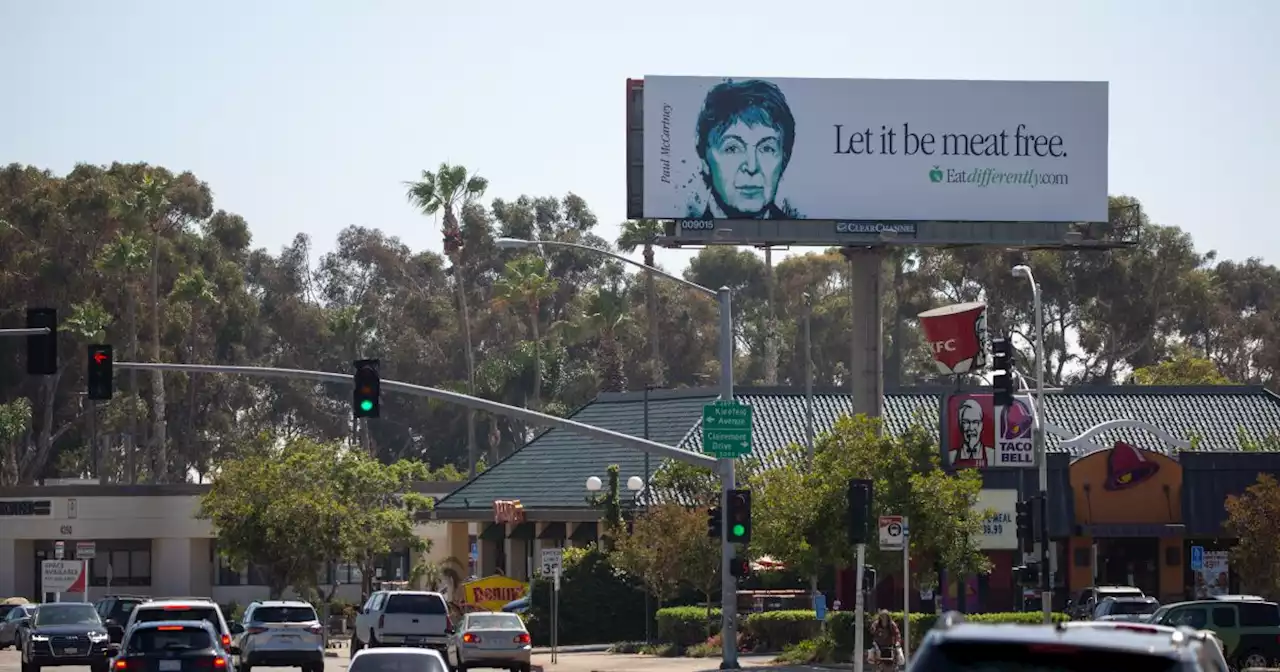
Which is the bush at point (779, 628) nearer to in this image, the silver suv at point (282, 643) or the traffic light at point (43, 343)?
the silver suv at point (282, 643)

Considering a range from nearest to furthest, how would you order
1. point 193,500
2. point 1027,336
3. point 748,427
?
point 748,427 → point 193,500 → point 1027,336

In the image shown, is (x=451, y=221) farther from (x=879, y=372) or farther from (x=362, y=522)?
(x=879, y=372)

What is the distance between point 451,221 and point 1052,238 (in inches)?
1836

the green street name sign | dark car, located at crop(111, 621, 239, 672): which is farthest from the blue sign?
dark car, located at crop(111, 621, 239, 672)

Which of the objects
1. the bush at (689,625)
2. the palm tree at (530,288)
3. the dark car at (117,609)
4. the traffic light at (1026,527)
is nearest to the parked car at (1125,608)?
the traffic light at (1026,527)

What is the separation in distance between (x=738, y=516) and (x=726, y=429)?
5.94ft

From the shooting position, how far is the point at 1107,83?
190 ft

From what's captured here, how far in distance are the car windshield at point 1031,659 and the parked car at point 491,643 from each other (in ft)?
101

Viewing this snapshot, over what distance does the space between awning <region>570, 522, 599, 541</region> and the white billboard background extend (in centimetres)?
1426

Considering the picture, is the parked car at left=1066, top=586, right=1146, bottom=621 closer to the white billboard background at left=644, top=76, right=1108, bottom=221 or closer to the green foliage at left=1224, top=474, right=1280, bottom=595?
the green foliage at left=1224, top=474, right=1280, bottom=595

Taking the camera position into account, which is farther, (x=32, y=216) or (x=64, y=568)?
(x=32, y=216)

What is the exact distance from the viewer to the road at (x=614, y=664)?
42812mm

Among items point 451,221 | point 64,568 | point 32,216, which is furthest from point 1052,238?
point 32,216

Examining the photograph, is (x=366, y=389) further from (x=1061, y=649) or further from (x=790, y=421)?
(x=790, y=421)
